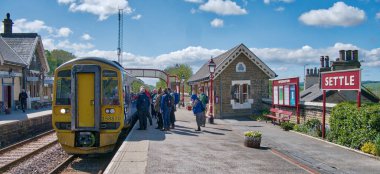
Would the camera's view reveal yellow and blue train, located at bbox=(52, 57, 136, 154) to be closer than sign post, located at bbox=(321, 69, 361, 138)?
Yes

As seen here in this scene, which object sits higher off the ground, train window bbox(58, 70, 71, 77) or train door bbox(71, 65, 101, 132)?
train window bbox(58, 70, 71, 77)

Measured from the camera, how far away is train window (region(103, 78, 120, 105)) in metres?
10.6

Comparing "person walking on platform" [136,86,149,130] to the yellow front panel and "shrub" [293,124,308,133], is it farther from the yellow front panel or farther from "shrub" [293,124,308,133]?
"shrub" [293,124,308,133]

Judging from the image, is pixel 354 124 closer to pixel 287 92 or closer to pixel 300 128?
pixel 300 128

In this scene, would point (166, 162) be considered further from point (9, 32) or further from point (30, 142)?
point (9, 32)

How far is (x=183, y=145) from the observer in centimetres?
1107

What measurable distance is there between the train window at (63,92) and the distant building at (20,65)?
13.4 m

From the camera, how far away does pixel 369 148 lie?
1026cm

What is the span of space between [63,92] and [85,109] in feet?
2.71

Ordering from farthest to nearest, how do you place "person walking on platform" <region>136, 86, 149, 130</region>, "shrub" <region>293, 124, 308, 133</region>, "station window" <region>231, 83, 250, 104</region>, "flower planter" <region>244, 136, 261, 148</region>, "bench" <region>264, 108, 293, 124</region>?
1. "station window" <region>231, 83, 250, 104</region>
2. "bench" <region>264, 108, 293, 124</region>
3. "shrub" <region>293, 124, 308, 133</region>
4. "person walking on platform" <region>136, 86, 149, 130</region>
5. "flower planter" <region>244, 136, 261, 148</region>

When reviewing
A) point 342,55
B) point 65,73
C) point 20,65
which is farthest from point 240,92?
point 20,65

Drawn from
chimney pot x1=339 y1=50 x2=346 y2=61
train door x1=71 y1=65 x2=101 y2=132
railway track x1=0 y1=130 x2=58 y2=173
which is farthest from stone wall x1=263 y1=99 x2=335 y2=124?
railway track x1=0 y1=130 x2=58 y2=173

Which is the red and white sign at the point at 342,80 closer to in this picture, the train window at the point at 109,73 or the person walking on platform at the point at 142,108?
the person walking on platform at the point at 142,108

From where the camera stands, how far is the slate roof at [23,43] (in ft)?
95.7
